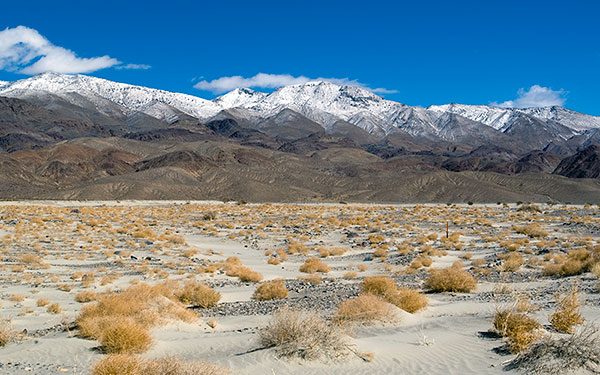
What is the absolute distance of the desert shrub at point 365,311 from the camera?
10008mm

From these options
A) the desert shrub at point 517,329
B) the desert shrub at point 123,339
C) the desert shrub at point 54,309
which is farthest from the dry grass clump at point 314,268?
the desert shrub at point 123,339

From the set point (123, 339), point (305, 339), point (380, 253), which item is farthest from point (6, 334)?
point (380, 253)

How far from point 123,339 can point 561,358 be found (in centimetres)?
648

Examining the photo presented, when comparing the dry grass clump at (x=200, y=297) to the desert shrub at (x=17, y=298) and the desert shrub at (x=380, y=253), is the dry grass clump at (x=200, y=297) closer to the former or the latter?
the desert shrub at (x=17, y=298)

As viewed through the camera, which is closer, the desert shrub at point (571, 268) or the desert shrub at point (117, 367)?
the desert shrub at point (117, 367)

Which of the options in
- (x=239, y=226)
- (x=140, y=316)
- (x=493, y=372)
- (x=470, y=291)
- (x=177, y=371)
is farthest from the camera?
(x=239, y=226)

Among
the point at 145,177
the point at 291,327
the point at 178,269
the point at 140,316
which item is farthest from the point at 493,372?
the point at 145,177

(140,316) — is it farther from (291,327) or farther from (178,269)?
(178,269)

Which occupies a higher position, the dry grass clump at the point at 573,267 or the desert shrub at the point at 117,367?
the dry grass clump at the point at 573,267

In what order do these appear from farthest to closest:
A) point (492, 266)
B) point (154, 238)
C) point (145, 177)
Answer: point (145, 177) < point (154, 238) < point (492, 266)

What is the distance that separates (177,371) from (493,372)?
444cm

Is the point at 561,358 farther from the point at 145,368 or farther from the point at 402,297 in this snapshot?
the point at 145,368

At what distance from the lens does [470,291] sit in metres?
14.1

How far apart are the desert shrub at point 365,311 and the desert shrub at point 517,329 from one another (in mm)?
2149
